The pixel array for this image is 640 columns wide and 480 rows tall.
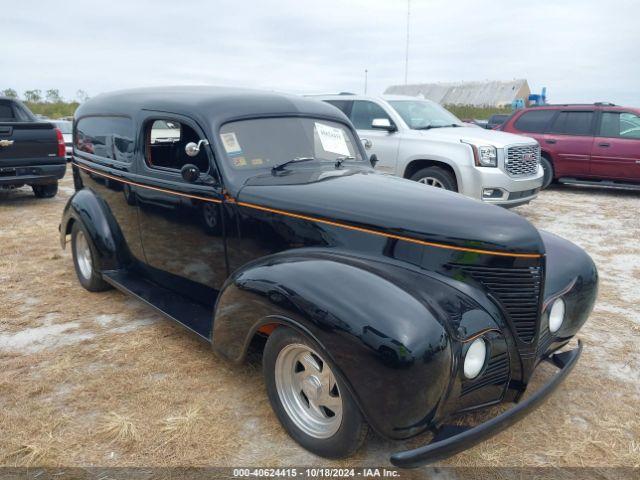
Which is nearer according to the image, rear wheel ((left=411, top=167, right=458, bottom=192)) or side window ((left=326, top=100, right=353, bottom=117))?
rear wheel ((left=411, top=167, right=458, bottom=192))

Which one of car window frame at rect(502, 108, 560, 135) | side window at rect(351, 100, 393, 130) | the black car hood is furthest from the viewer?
car window frame at rect(502, 108, 560, 135)

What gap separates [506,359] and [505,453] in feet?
1.97

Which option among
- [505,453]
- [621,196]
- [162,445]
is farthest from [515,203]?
[162,445]

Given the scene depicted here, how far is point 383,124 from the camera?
7758mm

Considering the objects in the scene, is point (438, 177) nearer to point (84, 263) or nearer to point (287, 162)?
point (287, 162)

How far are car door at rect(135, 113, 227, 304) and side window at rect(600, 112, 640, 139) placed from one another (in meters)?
9.55

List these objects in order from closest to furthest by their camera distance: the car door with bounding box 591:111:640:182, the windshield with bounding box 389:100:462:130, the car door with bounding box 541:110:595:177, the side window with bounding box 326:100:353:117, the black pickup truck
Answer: the black pickup truck
the windshield with bounding box 389:100:462:130
the side window with bounding box 326:100:353:117
the car door with bounding box 591:111:640:182
the car door with bounding box 541:110:595:177

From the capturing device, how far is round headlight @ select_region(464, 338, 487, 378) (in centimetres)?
228

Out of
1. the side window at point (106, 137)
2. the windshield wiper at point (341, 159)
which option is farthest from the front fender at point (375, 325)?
the side window at point (106, 137)

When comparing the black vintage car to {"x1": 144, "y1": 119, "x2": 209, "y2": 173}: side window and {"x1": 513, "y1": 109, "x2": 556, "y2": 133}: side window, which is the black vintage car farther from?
{"x1": 513, "y1": 109, "x2": 556, "y2": 133}: side window

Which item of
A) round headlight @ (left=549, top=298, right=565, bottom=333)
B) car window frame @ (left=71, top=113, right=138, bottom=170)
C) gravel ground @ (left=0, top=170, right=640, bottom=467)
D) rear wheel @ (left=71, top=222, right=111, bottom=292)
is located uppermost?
car window frame @ (left=71, top=113, right=138, bottom=170)

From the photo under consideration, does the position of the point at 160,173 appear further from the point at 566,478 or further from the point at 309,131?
the point at 566,478

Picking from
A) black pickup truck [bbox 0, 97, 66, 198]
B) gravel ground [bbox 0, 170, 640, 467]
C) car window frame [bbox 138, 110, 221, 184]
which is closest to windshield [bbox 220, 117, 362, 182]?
car window frame [bbox 138, 110, 221, 184]

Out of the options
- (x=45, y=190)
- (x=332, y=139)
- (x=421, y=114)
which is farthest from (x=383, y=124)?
(x=45, y=190)
